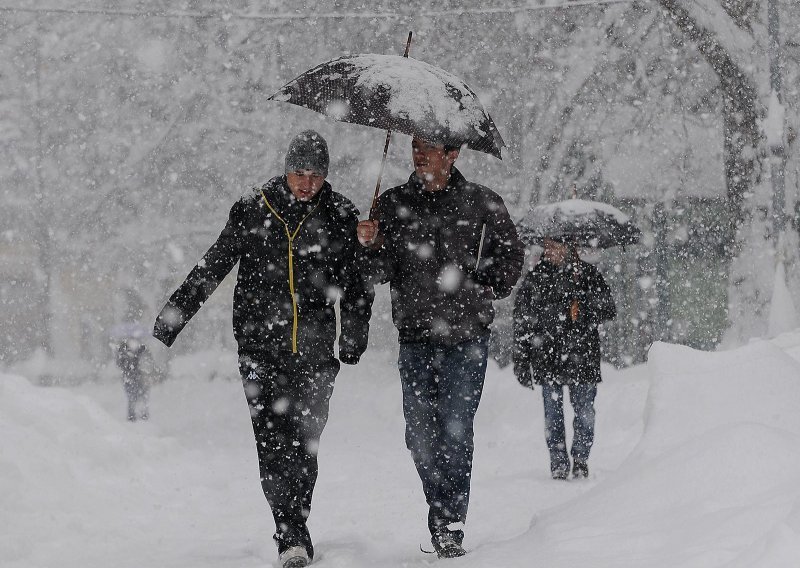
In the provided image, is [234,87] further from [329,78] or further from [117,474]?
[329,78]

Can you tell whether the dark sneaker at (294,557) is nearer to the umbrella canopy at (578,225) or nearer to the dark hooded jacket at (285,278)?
the dark hooded jacket at (285,278)

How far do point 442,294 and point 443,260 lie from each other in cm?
16

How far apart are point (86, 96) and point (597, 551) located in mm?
21613

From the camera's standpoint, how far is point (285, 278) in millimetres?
5094

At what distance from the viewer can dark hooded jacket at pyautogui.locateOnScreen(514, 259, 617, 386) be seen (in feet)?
27.3

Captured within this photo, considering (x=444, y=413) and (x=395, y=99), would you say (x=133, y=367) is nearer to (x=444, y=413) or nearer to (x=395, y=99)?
(x=444, y=413)

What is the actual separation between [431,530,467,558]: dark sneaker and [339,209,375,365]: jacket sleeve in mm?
885

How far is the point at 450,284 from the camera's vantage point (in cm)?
512

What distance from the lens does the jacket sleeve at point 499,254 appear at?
5.14m

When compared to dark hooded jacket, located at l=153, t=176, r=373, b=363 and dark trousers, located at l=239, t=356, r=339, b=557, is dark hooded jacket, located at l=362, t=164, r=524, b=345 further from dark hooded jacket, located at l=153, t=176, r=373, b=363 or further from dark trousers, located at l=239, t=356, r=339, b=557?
dark trousers, located at l=239, t=356, r=339, b=557

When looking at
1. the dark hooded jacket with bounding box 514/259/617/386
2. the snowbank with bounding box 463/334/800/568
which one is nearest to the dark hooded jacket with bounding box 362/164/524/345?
the snowbank with bounding box 463/334/800/568

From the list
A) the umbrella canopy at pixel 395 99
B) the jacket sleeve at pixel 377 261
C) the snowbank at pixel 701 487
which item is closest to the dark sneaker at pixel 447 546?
the snowbank at pixel 701 487

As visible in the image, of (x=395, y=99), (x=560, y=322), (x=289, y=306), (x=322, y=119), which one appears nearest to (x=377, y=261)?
(x=289, y=306)

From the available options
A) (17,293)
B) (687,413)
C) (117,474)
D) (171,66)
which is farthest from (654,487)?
(17,293)
